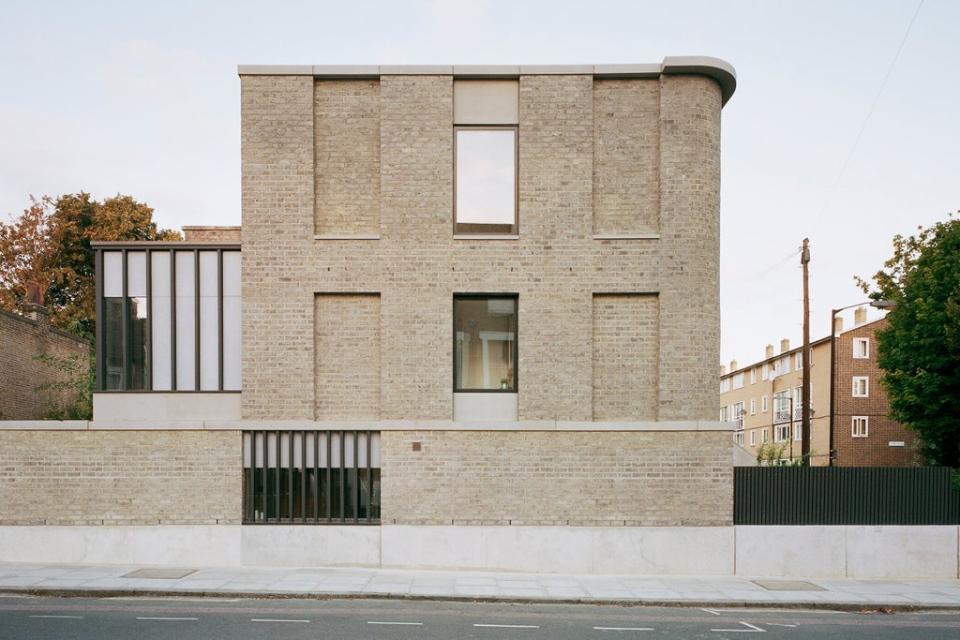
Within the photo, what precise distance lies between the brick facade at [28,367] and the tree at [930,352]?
25995mm

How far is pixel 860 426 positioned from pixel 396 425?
39.6 metres

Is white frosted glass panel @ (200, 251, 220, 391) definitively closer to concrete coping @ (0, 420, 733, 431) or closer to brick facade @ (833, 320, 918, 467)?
concrete coping @ (0, 420, 733, 431)

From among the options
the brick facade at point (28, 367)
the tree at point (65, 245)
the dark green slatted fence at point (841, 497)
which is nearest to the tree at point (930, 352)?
the dark green slatted fence at point (841, 497)

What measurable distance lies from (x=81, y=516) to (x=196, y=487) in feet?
7.73

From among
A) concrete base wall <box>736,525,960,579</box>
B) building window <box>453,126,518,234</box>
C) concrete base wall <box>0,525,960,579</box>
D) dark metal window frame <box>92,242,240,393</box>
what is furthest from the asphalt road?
building window <box>453,126,518,234</box>

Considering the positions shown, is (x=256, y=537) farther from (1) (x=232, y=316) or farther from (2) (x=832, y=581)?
(2) (x=832, y=581)

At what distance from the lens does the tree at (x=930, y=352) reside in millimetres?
20891

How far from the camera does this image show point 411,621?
1103 cm

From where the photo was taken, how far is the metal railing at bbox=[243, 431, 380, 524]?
15.1m

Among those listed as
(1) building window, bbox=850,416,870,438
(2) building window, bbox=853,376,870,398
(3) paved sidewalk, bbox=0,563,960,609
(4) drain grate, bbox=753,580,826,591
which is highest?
(2) building window, bbox=853,376,870,398

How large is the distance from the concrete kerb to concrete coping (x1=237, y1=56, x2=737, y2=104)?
10256mm

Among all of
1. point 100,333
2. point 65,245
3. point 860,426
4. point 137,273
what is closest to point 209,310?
point 137,273

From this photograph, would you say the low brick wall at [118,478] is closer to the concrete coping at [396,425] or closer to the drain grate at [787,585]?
the concrete coping at [396,425]

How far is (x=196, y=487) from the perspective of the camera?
594 inches
